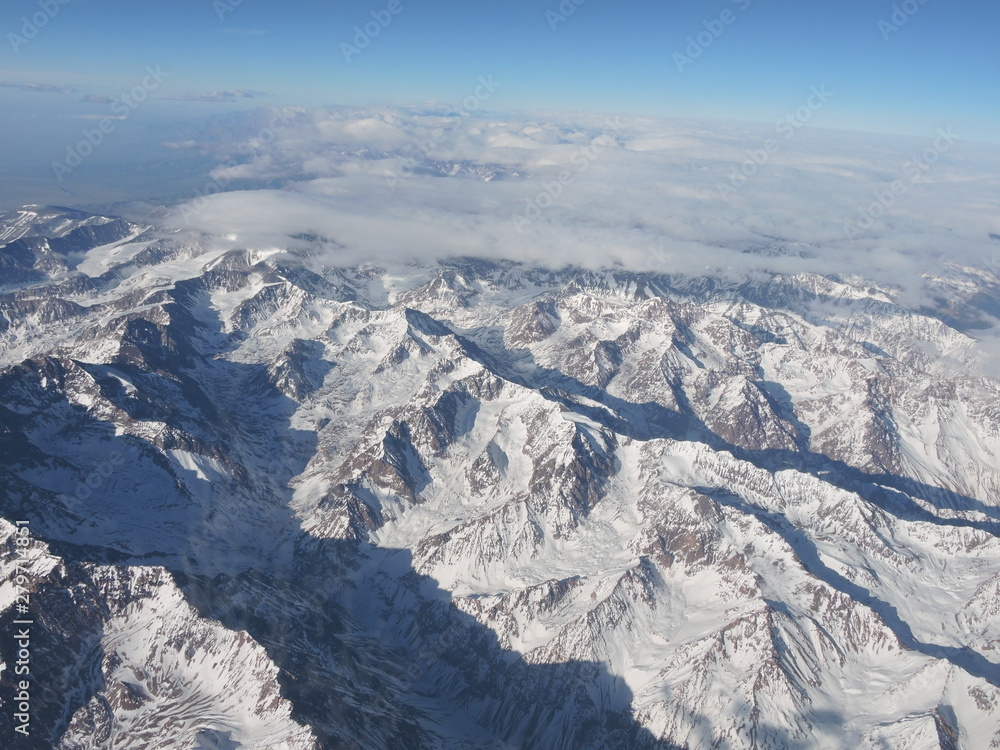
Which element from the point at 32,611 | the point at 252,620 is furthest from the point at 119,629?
the point at 252,620

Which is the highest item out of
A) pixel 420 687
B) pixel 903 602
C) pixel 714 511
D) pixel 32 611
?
pixel 32 611

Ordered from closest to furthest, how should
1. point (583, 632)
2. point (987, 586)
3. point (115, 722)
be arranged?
point (115, 722), point (583, 632), point (987, 586)

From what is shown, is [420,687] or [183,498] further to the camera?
[183,498]

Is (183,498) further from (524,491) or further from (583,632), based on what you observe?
(583,632)

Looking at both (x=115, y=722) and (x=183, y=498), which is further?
(x=183, y=498)

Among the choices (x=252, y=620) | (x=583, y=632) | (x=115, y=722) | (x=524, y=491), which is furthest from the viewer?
(x=524, y=491)

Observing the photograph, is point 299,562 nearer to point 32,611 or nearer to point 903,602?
point 32,611

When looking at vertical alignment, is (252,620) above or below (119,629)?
below

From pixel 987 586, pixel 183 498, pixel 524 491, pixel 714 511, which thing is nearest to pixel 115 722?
pixel 183 498

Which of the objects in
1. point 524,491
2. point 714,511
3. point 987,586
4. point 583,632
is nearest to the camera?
point 583,632
